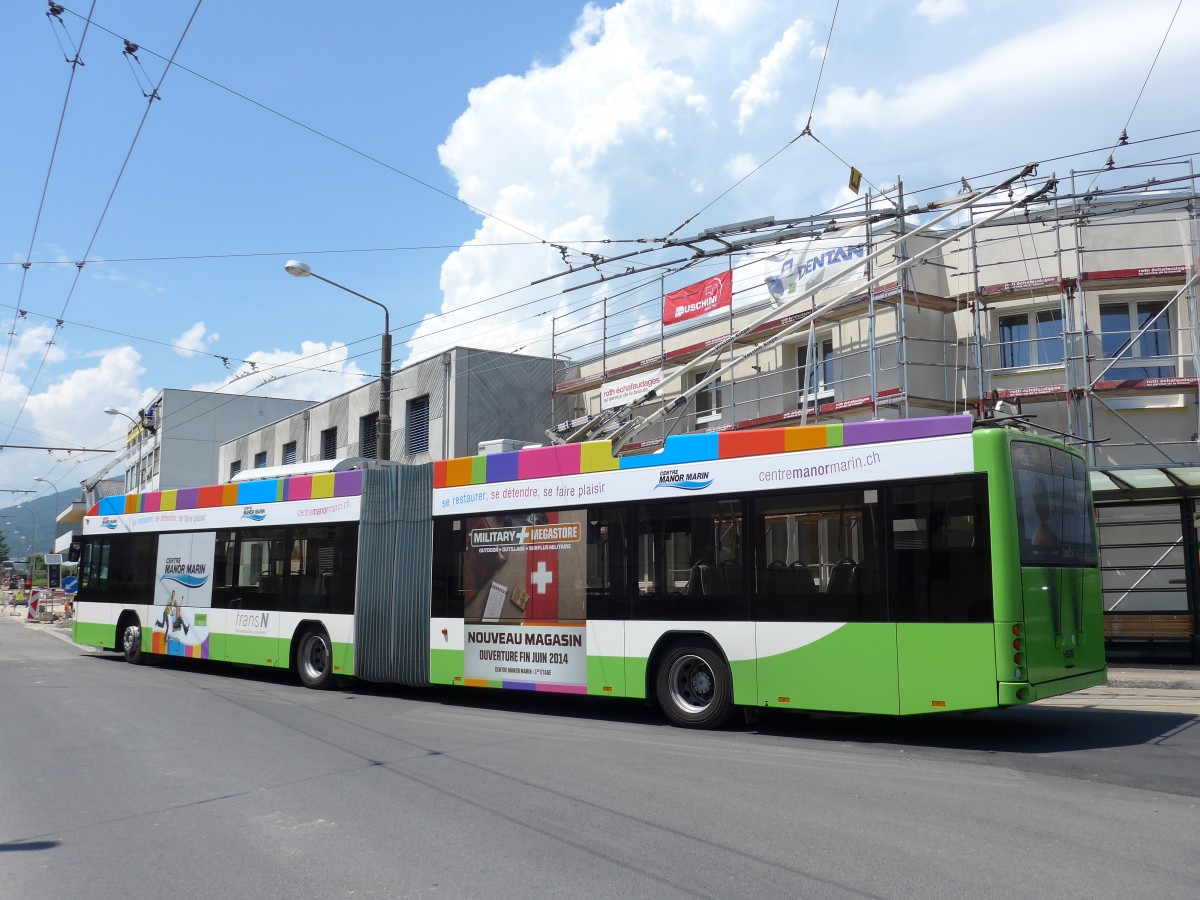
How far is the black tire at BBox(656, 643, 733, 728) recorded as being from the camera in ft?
34.3

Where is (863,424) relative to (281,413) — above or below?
below

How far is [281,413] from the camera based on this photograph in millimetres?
62531

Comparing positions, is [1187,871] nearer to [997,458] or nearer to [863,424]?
[997,458]

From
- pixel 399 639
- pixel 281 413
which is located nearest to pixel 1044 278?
pixel 399 639

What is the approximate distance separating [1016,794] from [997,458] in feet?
9.88

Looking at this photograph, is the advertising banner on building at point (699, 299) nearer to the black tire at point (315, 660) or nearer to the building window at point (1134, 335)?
the building window at point (1134, 335)

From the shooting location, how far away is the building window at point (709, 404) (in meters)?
24.3

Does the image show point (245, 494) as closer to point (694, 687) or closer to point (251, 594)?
point (251, 594)

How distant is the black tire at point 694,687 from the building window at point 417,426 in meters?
20.6

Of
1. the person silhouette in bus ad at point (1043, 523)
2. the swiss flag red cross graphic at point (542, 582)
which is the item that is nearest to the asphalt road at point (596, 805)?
the swiss flag red cross graphic at point (542, 582)

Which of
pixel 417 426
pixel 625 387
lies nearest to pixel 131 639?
pixel 625 387

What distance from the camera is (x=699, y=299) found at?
2391cm

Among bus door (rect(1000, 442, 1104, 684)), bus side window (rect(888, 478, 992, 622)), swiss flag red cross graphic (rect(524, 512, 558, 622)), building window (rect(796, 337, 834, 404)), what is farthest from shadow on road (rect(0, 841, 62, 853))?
building window (rect(796, 337, 834, 404))

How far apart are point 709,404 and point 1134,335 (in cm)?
987
